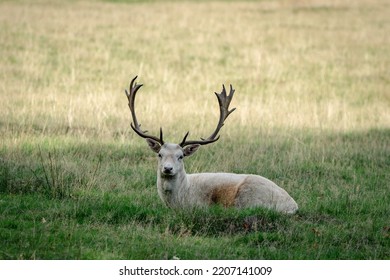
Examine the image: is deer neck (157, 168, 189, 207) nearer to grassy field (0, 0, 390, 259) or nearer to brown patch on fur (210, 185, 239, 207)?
grassy field (0, 0, 390, 259)

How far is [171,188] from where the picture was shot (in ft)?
36.0

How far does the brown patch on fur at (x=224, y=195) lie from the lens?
11312 millimetres

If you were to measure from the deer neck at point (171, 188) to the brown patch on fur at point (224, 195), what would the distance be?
46 centimetres

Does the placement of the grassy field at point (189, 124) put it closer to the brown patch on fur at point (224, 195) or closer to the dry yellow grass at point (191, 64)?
the dry yellow grass at point (191, 64)

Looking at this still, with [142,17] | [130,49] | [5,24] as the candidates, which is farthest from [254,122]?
[142,17]

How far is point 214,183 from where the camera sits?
11500mm

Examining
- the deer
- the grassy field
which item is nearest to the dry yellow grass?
the grassy field

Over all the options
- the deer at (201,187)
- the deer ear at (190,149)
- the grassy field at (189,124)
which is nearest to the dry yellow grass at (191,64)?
Result: the grassy field at (189,124)

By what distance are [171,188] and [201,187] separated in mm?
645

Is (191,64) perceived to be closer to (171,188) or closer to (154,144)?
(154,144)

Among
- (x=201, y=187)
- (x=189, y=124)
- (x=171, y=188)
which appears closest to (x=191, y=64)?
(x=189, y=124)

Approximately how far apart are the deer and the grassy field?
0.91ft

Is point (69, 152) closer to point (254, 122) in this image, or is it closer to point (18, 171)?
point (18, 171)

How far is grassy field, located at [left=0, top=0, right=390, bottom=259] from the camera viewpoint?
9758 millimetres
